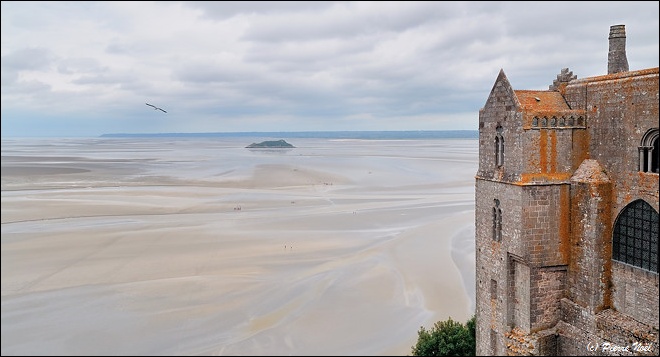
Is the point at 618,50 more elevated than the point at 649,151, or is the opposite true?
the point at 618,50

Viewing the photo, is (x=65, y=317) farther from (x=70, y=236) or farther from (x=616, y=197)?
(x=616, y=197)

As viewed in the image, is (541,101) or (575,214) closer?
(575,214)

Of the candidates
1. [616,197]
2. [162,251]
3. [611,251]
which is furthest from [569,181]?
[162,251]

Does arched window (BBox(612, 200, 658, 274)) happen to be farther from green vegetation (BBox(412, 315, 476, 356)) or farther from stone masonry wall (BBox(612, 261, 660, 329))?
green vegetation (BBox(412, 315, 476, 356))

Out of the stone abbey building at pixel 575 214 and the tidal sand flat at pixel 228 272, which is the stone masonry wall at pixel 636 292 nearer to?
the stone abbey building at pixel 575 214

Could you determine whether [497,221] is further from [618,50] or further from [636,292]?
[618,50]

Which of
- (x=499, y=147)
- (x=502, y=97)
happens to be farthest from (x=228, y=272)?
(x=502, y=97)

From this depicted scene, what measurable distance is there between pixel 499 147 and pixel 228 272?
15196 mm

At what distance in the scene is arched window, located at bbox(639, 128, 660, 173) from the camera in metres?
10.3

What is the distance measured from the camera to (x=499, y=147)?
41.1 feet

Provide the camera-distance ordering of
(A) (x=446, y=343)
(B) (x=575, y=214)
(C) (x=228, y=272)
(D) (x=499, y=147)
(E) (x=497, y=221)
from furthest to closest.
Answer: (C) (x=228, y=272) → (A) (x=446, y=343) → (E) (x=497, y=221) → (D) (x=499, y=147) → (B) (x=575, y=214)

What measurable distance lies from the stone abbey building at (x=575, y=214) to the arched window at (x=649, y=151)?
19mm

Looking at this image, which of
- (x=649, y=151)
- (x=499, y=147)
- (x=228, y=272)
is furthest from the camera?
(x=228, y=272)

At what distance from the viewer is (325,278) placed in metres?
22.7
